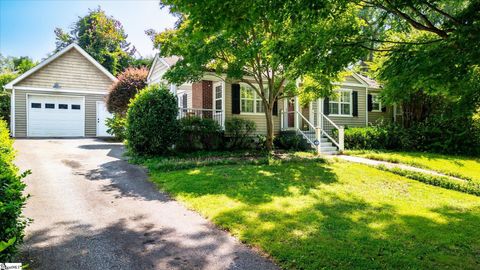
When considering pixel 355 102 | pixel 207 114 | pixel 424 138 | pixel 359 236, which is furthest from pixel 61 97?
pixel 424 138

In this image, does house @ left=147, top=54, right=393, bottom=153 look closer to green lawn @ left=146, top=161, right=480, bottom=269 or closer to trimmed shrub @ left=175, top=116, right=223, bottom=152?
trimmed shrub @ left=175, top=116, right=223, bottom=152

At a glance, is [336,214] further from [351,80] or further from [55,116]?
[55,116]

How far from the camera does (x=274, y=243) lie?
4473 mm

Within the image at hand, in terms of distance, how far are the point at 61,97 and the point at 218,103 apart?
414 inches

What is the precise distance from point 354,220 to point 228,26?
3919 mm

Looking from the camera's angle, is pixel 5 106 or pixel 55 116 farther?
pixel 5 106

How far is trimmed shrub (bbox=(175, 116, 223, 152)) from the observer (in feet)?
44.9

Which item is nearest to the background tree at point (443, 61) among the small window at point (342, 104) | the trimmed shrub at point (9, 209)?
the trimmed shrub at point (9, 209)

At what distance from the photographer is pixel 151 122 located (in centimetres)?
1159

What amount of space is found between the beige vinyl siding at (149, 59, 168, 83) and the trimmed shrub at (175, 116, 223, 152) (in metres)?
4.90

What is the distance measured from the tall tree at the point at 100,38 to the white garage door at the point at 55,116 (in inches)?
696

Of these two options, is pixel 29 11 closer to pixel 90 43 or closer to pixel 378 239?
pixel 378 239

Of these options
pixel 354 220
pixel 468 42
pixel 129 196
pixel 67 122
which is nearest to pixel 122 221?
pixel 129 196

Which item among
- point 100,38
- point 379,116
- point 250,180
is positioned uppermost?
point 100,38
